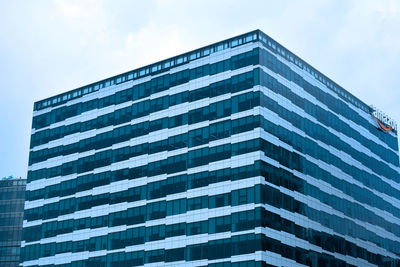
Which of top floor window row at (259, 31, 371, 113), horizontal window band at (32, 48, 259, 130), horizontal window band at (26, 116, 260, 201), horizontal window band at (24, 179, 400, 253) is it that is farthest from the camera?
top floor window row at (259, 31, 371, 113)

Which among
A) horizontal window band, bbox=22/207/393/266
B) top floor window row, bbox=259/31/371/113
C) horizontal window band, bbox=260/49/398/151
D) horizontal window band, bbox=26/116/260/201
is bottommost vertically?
horizontal window band, bbox=22/207/393/266

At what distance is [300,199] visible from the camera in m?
124

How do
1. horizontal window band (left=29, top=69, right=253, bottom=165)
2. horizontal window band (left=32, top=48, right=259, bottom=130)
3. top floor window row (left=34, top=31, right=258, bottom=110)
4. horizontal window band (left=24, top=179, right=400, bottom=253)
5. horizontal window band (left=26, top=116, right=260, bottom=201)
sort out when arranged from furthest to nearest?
top floor window row (left=34, top=31, right=258, bottom=110) < horizontal window band (left=32, top=48, right=259, bottom=130) < horizontal window band (left=29, top=69, right=253, bottom=165) < horizontal window band (left=26, top=116, right=260, bottom=201) < horizontal window band (left=24, top=179, right=400, bottom=253)

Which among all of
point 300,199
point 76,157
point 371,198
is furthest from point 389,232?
point 76,157

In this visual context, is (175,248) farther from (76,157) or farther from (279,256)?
(76,157)

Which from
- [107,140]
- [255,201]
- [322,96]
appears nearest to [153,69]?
[107,140]

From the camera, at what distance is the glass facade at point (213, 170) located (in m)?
118

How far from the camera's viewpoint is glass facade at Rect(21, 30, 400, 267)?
11769 cm

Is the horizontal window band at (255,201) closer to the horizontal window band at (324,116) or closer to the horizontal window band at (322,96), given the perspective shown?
the horizontal window band at (324,116)

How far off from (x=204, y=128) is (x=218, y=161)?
23.7 ft

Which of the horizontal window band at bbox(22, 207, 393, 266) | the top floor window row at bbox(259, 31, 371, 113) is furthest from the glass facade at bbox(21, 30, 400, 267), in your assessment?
the top floor window row at bbox(259, 31, 371, 113)

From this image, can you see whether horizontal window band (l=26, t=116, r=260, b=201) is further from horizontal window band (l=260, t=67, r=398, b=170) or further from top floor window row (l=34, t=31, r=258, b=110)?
top floor window row (l=34, t=31, r=258, b=110)

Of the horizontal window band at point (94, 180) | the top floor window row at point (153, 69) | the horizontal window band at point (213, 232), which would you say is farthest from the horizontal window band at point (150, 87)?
the horizontal window band at point (213, 232)

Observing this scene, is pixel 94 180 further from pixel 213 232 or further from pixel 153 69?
pixel 213 232
